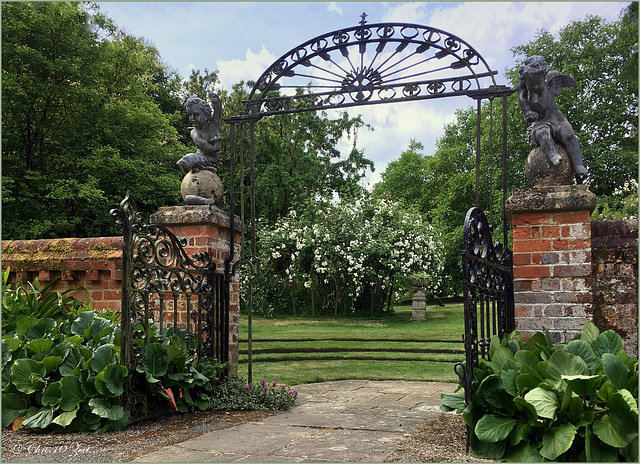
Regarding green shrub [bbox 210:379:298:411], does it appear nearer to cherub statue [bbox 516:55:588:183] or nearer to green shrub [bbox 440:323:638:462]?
green shrub [bbox 440:323:638:462]

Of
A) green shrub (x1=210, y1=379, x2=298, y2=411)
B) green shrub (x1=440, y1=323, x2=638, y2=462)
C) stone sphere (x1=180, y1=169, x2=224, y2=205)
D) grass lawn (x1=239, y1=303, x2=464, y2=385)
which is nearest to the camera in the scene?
green shrub (x1=440, y1=323, x2=638, y2=462)

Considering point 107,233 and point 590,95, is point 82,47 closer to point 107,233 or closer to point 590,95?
point 107,233

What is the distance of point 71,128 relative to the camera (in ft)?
57.4

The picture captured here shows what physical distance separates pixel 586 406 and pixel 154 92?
2337cm

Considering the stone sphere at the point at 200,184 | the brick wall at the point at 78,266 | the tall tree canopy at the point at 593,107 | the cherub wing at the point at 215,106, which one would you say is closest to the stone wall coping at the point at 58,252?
the brick wall at the point at 78,266

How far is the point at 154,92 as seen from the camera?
2317 cm

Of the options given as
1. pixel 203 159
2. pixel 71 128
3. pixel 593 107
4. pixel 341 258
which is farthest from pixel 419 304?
pixel 71 128

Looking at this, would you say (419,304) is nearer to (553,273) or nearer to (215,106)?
(215,106)

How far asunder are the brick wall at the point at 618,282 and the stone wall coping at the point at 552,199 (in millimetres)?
283

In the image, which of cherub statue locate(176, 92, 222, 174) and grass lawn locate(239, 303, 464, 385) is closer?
cherub statue locate(176, 92, 222, 174)

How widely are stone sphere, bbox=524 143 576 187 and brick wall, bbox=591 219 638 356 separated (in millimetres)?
485

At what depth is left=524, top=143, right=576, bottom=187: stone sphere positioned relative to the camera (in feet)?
12.3

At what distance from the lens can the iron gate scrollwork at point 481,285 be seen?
289 centimetres

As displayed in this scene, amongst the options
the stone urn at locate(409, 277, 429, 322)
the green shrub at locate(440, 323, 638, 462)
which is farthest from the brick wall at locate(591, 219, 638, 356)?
the stone urn at locate(409, 277, 429, 322)
